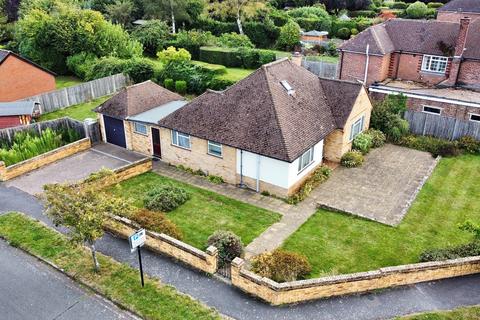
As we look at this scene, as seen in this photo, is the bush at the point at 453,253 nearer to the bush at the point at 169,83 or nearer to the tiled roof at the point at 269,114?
the tiled roof at the point at 269,114

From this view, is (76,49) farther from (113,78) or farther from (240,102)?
(240,102)

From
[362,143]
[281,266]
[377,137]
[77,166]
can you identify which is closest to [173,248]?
[281,266]

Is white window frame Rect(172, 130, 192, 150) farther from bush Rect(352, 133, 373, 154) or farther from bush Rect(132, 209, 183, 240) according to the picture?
bush Rect(352, 133, 373, 154)

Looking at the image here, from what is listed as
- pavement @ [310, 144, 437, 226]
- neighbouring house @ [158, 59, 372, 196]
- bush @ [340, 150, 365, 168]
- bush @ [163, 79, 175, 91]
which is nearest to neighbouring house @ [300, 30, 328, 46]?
bush @ [163, 79, 175, 91]

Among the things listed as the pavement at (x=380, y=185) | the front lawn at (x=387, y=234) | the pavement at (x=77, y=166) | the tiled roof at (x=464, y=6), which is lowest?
the front lawn at (x=387, y=234)

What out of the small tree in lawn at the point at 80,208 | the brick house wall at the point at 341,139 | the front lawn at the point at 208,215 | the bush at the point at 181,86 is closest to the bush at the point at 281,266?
the front lawn at the point at 208,215

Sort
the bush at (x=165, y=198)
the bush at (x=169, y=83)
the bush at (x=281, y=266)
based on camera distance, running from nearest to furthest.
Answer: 1. the bush at (x=281, y=266)
2. the bush at (x=165, y=198)
3. the bush at (x=169, y=83)

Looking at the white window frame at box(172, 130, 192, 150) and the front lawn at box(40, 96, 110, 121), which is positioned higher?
the white window frame at box(172, 130, 192, 150)
